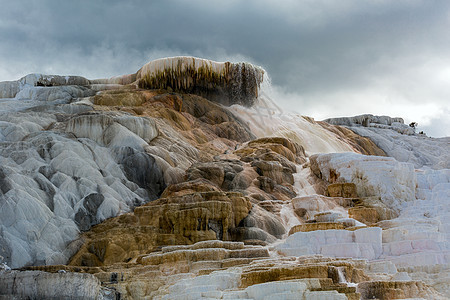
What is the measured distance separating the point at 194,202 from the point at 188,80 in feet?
63.1

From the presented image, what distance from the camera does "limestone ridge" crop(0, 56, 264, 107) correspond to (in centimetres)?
4238

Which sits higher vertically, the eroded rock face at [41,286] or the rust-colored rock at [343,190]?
the rust-colored rock at [343,190]

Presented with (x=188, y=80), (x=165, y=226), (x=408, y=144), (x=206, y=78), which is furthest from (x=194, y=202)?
(x=408, y=144)

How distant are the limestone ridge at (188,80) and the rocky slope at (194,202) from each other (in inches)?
4.3

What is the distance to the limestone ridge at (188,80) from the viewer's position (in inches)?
1668

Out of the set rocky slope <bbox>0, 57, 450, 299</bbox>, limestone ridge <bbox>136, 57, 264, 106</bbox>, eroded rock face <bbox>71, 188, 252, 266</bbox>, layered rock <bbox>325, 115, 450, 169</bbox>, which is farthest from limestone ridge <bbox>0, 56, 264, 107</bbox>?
eroded rock face <bbox>71, 188, 252, 266</bbox>

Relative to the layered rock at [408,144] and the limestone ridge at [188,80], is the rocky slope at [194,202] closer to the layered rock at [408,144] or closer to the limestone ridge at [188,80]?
the limestone ridge at [188,80]

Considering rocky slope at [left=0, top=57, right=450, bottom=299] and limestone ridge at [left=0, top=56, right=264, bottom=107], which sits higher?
limestone ridge at [left=0, top=56, right=264, bottom=107]

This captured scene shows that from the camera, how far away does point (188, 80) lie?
4253 centimetres

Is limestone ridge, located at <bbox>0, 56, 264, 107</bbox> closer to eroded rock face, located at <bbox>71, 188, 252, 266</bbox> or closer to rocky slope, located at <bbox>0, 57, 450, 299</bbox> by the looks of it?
rocky slope, located at <bbox>0, 57, 450, 299</bbox>

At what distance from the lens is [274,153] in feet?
112

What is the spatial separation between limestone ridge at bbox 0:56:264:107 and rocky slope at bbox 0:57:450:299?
0.11m

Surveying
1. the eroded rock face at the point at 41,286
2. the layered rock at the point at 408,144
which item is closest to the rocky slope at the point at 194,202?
the eroded rock face at the point at 41,286

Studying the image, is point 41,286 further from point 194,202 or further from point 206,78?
point 206,78
